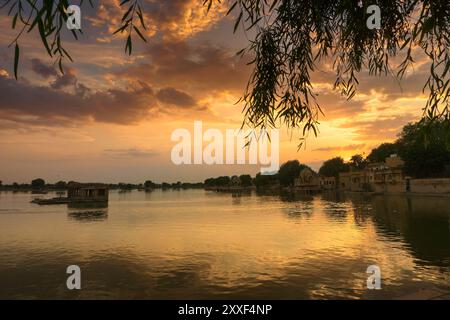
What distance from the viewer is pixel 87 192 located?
83375 mm

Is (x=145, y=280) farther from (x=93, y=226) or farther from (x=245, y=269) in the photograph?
(x=93, y=226)

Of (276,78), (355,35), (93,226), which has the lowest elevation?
(93,226)

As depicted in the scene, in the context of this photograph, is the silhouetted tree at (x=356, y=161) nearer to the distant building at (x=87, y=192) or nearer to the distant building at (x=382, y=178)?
the distant building at (x=382, y=178)

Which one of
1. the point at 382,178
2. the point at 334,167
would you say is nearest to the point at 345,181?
the point at 334,167

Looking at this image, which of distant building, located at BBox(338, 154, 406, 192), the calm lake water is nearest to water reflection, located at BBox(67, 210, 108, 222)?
the calm lake water

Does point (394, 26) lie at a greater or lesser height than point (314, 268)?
greater

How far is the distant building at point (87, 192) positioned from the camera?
82062 mm

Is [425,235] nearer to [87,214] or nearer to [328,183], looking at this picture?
[87,214]

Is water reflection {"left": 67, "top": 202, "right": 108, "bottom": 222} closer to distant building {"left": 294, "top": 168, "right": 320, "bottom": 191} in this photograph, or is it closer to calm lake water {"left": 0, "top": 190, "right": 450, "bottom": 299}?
calm lake water {"left": 0, "top": 190, "right": 450, "bottom": 299}

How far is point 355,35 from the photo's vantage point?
329 inches

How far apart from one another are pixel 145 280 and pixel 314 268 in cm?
812

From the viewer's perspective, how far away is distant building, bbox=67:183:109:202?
82062mm

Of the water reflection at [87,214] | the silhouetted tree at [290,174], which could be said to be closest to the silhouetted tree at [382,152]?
the silhouetted tree at [290,174]
